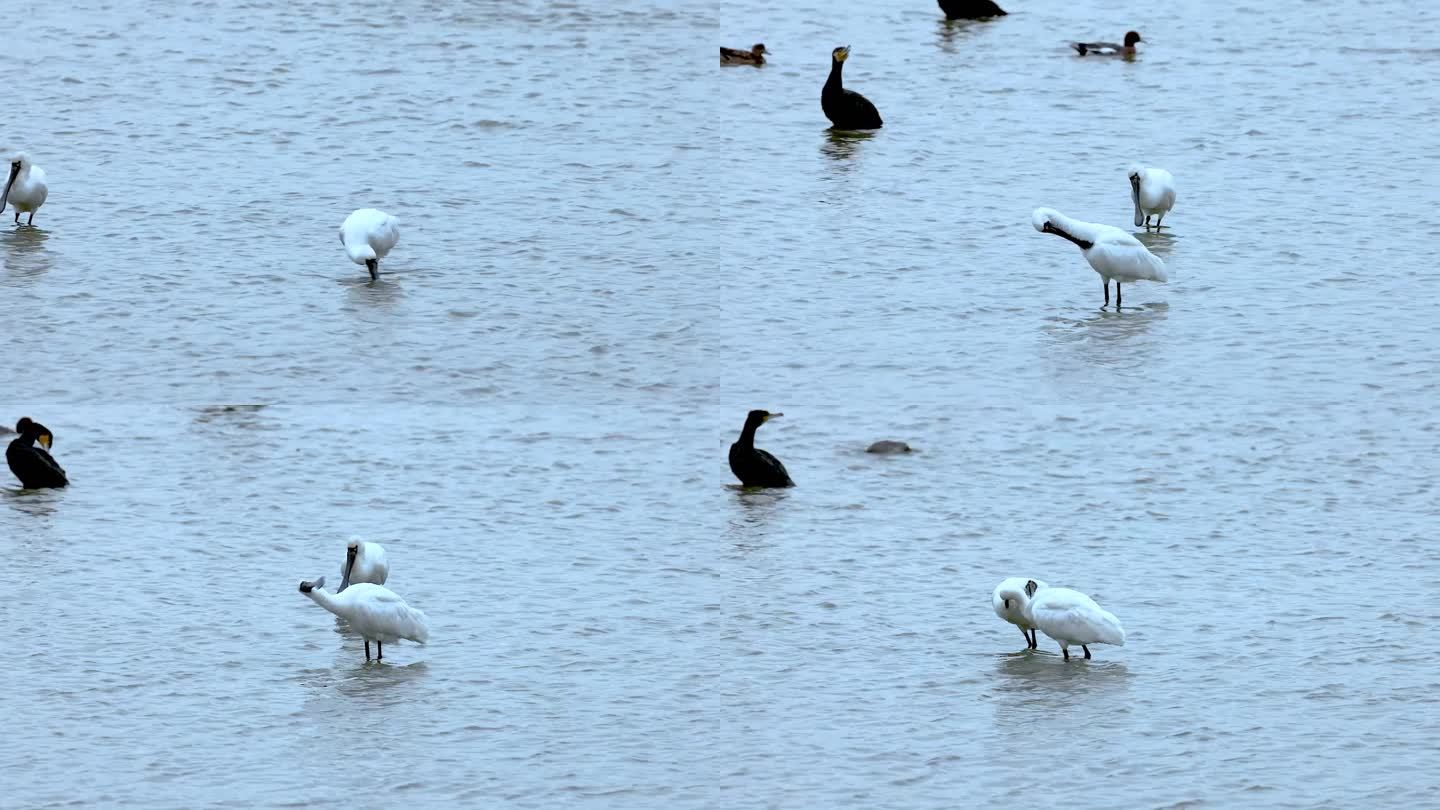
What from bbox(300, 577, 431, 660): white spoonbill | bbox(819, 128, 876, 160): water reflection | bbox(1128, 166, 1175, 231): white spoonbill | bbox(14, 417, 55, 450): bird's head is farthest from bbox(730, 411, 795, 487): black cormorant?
bbox(819, 128, 876, 160): water reflection

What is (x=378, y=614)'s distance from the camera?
41.3ft

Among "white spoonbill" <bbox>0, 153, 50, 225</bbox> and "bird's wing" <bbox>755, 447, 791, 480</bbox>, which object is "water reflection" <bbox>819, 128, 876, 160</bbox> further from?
"bird's wing" <bbox>755, 447, 791, 480</bbox>

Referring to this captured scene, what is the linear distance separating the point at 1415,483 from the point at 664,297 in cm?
606

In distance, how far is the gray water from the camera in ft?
38.4

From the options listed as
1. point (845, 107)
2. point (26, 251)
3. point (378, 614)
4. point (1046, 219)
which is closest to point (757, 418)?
point (378, 614)

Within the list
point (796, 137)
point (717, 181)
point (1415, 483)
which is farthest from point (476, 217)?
point (1415, 483)

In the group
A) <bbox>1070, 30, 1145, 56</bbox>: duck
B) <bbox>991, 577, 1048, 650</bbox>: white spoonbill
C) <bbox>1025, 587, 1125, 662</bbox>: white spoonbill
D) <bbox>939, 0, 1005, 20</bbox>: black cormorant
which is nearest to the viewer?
<bbox>1025, 587, 1125, 662</bbox>: white spoonbill

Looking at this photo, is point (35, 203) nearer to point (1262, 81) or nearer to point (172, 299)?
point (172, 299)

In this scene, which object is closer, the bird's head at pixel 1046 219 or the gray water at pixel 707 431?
the gray water at pixel 707 431

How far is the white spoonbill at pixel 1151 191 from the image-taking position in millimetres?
20719

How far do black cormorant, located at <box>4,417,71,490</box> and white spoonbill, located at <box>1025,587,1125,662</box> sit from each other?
618 cm

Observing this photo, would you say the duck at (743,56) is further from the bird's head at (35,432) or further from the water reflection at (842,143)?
the bird's head at (35,432)

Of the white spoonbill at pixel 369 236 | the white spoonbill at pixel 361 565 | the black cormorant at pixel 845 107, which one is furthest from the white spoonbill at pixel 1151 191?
the white spoonbill at pixel 361 565

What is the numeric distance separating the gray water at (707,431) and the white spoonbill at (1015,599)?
0.26 meters
